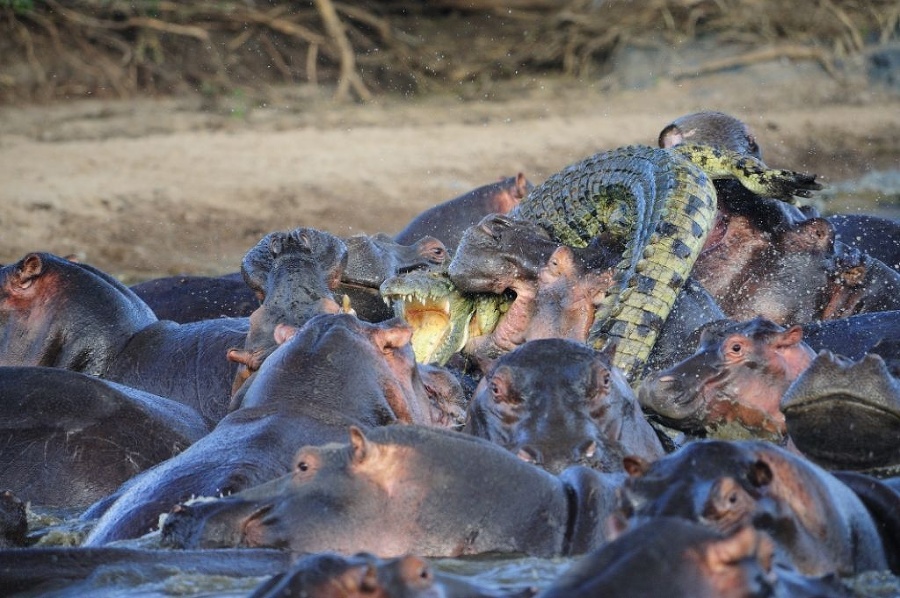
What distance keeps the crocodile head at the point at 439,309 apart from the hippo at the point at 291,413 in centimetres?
134

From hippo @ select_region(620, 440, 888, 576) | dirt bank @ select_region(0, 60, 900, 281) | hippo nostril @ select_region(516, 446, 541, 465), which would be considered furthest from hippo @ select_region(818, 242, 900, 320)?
dirt bank @ select_region(0, 60, 900, 281)

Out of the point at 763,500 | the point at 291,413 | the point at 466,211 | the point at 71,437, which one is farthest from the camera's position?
the point at 466,211

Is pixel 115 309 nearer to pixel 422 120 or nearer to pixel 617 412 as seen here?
pixel 617 412

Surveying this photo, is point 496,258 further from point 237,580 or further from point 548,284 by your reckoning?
point 237,580

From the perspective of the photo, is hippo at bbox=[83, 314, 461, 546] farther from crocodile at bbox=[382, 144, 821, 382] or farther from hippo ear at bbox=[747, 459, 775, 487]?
hippo ear at bbox=[747, 459, 775, 487]

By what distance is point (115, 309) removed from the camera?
22.3 ft

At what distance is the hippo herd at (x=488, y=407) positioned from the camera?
343 centimetres

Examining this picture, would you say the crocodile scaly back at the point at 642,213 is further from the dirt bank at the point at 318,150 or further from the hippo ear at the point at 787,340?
the dirt bank at the point at 318,150

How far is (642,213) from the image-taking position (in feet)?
21.7

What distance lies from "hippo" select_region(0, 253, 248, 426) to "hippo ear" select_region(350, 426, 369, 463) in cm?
281

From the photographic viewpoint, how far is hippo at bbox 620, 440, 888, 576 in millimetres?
3340

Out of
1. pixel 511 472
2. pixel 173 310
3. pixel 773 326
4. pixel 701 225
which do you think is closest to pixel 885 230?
pixel 701 225

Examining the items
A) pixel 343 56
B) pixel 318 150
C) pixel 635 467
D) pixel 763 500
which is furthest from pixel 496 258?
pixel 343 56

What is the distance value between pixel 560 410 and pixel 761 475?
42.7 inches
